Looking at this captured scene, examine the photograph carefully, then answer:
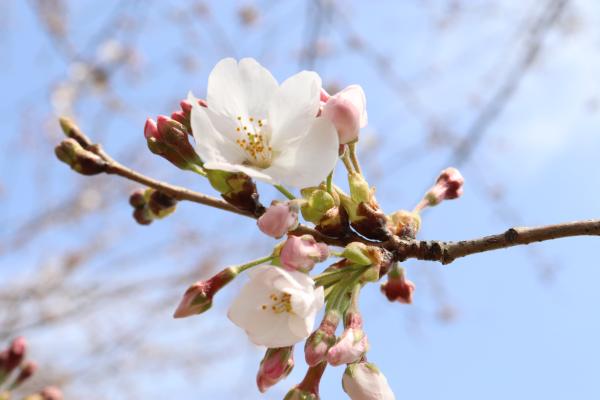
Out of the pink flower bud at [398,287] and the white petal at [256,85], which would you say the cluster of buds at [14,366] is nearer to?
the pink flower bud at [398,287]

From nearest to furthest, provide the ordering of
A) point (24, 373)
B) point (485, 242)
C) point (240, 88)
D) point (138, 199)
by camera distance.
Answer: point (485, 242) < point (240, 88) < point (138, 199) < point (24, 373)

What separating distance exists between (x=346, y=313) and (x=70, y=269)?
5.40 metres

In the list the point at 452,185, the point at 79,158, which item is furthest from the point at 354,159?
the point at 79,158

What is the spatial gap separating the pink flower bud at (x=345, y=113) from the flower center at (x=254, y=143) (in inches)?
5.9

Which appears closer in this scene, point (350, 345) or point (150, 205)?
point (350, 345)

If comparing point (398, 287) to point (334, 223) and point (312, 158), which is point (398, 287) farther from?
point (312, 158)

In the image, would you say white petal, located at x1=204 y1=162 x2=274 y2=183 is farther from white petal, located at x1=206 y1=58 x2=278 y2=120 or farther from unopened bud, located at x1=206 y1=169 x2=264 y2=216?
→ white petal, located at x1=206 y1=58 x2=278 y2=120

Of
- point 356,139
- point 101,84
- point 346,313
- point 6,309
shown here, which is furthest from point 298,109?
point 6,309

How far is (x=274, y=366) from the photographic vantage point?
3.72 feet

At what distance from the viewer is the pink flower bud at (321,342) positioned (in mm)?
1092

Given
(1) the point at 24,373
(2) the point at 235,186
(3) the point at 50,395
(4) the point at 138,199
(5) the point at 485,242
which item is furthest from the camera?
(1) the point at 24,373

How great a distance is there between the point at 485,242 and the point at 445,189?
1.43ft

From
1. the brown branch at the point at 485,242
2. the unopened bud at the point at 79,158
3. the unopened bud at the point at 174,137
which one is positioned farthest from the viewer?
the unopened bud at the point at 79,158

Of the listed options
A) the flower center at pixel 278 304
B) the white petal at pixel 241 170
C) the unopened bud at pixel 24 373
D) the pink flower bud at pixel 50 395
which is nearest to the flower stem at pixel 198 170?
the white petal at pixel 241 170
